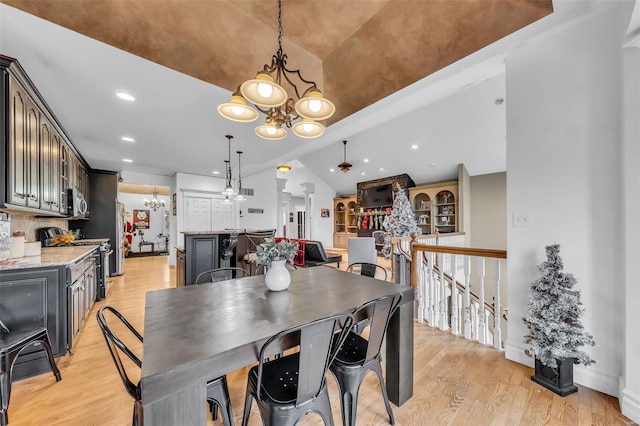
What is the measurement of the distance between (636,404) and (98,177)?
8647 millimetres

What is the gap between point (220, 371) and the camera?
1021 mm

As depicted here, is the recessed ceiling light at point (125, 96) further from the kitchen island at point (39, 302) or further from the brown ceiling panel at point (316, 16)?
the kitchen island at point (39, 302)

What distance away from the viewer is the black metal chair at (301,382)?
1090 mm

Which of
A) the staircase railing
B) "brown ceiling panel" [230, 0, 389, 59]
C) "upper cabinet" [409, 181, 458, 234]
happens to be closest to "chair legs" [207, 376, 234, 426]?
the staircase railing

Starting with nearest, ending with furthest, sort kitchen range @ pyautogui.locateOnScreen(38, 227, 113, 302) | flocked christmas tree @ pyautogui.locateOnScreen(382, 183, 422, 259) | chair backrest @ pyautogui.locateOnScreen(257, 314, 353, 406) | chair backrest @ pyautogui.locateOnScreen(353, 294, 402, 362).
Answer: chair backrest @ pyautogui.locateOnScreen(257, 314, 353, 406)
chair backrest @ pyautogui.locateOnScreen(353, 294, 402, 362)
kitchen range @ pyautogui.locateOnScreen(38, 227, 113, 302)
flocked christmas tree @ pyautogui.locateOnScreen(382, 183, 422, 259)

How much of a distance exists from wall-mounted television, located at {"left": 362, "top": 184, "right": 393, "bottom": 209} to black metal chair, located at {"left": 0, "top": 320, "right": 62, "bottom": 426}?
8292 mm

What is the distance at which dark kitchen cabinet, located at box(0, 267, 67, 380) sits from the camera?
2104mm

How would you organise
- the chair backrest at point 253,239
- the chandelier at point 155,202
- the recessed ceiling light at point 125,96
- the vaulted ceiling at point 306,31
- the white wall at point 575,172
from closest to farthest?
the white wall at point 575,172
the vaulted ceiling at point 306,31
the recessed ceiling light at point 125,96
the chair backrest at point 253,239
the chandelier at point 155,202

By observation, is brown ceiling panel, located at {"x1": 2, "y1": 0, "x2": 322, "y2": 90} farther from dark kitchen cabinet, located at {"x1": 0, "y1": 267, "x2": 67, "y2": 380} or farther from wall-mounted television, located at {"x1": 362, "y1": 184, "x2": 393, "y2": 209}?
wall-mounted television, located at {"x1": 362, "y1": 184, "x2": 393, "y2": 209}

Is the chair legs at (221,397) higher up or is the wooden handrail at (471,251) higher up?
the wooden handrail at (471,251)

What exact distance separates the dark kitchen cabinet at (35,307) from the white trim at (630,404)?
4.29m

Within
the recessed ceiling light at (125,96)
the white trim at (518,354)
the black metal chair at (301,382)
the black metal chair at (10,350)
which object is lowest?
the white trim at (518,354)

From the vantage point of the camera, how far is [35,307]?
222 cm

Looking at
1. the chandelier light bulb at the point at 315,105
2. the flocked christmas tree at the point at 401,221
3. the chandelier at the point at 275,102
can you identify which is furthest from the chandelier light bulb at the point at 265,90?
the flocked christmas tree at the point at 401,221
